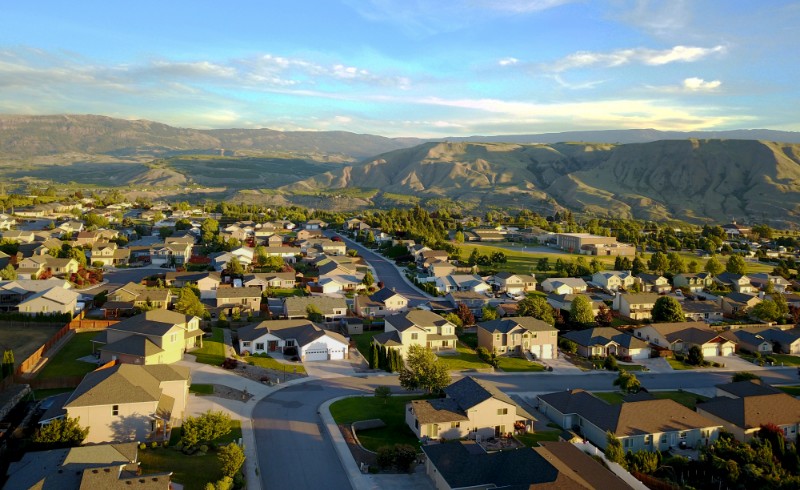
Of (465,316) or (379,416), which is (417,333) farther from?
(379,416)

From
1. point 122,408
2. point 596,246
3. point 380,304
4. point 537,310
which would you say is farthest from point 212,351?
point 596,246

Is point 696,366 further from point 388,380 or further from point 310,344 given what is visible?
point 310,344

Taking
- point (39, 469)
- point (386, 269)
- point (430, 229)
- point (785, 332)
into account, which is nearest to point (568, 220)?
point (430, 229)

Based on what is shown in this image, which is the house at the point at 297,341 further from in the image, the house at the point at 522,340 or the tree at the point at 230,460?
the tree at the point at 230,460

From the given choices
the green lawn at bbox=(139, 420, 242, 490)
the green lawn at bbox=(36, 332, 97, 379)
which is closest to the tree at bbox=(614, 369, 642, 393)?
the green lawn at bbox=(139, 420, 242, 490)

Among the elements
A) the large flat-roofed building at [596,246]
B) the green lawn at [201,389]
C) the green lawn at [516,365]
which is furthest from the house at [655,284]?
the green lawn at [201,389]
